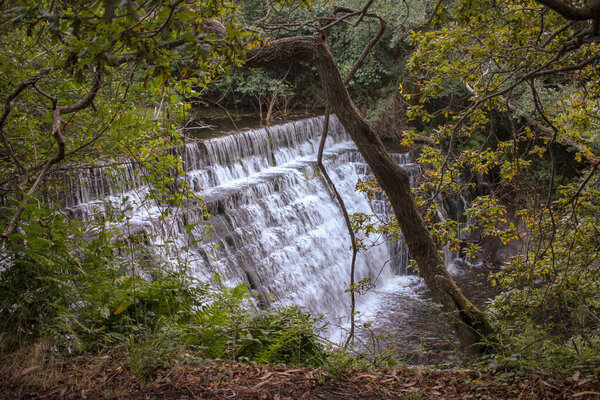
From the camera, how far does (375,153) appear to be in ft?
16.0

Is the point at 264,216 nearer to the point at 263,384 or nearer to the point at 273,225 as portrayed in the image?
the point at 273,225

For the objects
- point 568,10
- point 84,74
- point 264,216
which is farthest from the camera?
point 264,216

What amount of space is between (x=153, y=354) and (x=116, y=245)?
137 cm

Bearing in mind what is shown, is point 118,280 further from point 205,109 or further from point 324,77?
point 205,109

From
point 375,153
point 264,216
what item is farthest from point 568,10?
point 264,216

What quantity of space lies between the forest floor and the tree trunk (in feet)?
4.52

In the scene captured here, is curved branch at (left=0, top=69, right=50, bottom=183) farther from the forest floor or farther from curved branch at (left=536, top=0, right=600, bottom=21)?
curved branch at (left=536, top=0, right=600, bottom=21)

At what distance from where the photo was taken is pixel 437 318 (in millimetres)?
8930

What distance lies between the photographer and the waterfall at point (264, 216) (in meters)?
8.05

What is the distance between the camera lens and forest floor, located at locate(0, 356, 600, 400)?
9.27 feet

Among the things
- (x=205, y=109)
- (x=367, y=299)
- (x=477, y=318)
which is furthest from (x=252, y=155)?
(x=477, y=318)

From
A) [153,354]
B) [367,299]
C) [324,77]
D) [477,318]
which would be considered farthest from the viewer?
[367,299]

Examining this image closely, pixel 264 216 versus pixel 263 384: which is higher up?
pixel 264 216

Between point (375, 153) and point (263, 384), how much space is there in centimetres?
264
